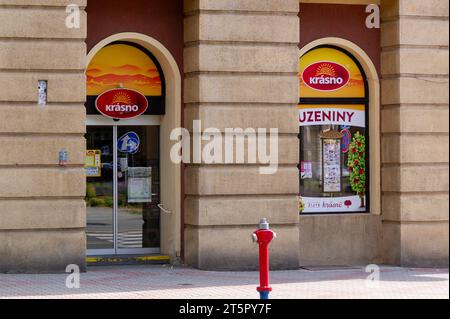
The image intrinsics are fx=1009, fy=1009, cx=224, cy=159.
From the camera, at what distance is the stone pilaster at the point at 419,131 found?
17.9m

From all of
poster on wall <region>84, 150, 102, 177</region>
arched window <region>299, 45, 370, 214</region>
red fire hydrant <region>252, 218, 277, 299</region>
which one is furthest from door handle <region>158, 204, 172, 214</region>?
red fire hydrant <region>252, 218, 277, 299</region>

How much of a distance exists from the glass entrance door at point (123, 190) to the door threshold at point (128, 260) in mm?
241

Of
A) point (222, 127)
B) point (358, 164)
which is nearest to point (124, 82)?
point (222, 127)

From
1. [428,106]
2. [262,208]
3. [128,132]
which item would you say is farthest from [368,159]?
[128,132]

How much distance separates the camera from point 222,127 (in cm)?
1684

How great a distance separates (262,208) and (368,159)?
8.92 feet

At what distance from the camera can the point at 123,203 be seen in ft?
59.3

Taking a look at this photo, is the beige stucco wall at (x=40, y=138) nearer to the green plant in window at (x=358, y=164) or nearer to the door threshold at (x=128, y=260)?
the door threshold at (x=128, y=260)

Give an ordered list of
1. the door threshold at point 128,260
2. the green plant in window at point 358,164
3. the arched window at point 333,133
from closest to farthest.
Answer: the door threshold at point 128,260, the arched window at point 333,133, the green plant in window at point 358,164

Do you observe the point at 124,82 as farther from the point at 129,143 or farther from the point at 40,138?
the point at 40,138

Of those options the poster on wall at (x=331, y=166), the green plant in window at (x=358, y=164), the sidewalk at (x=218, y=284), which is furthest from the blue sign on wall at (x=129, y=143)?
the green plant in window at (x=358, y=164)

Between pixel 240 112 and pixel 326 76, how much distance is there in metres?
2.28

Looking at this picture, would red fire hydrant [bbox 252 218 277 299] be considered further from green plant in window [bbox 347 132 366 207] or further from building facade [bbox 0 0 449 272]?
green plant in window [bbox 347 132 366 207]

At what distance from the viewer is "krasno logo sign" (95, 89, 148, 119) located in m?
17.5
